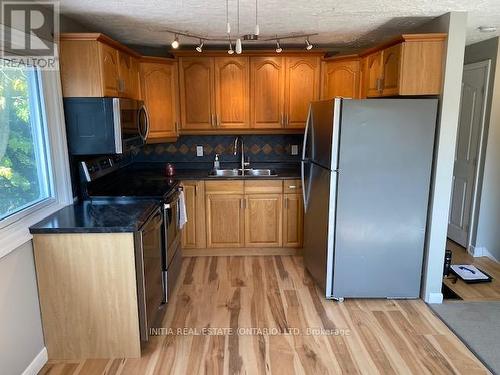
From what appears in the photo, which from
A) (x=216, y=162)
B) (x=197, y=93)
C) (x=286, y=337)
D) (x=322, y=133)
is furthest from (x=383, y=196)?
(x=197, y=93)

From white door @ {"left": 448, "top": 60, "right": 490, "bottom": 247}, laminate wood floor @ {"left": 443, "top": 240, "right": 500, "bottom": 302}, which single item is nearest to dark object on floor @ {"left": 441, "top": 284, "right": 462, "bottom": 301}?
laminate wood floor @ {"left": 443, "top": 240, "right": 500, "bottom": 302}

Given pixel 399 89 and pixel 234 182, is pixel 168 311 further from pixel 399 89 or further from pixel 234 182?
pixel 399 89

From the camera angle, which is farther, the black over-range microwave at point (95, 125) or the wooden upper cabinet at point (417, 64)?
the wooden upper cabinet at point (417, 64)

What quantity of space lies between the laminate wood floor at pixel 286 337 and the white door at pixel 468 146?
1.73 meters

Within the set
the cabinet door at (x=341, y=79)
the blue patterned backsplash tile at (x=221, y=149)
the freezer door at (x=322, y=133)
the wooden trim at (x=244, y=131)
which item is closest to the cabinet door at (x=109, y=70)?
the wooden trim at (x=244, y=131)

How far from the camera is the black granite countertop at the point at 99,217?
213 cm

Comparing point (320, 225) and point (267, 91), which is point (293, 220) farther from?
point (267, 91)

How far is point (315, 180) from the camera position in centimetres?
319

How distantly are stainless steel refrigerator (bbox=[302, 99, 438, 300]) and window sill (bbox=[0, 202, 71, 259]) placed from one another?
2.06 metres

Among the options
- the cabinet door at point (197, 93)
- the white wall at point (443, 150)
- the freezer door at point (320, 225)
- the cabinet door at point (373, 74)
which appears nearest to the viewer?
the white wall at point (443, 150)

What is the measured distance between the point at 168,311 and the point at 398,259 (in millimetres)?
1912

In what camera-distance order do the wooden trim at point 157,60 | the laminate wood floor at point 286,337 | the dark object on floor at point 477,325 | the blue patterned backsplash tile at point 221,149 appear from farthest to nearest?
the blue patterned backsplash tile at point 221,149 → the wooden trim at point 157,60 → the dark object on floor at point 477,325 → the laminate wood floor at point 286,337

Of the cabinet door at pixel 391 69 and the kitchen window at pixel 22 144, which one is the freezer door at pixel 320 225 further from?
the kitchen window at pixel 22 144

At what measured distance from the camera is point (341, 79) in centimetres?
390
